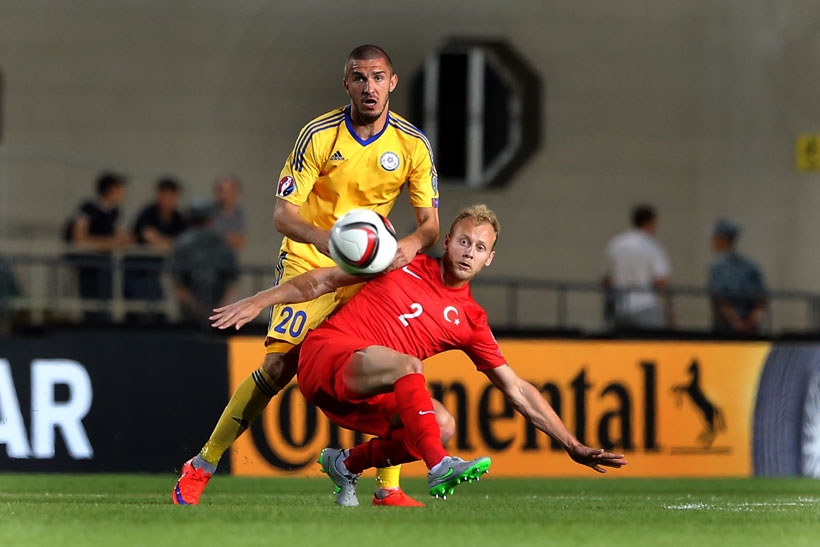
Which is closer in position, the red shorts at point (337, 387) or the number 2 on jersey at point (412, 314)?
the red shorts at point (337, 387)

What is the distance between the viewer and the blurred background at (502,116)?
18.1 metres

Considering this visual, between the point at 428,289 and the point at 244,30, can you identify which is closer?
the point at 428,289

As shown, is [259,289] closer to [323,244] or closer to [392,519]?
[323,244]

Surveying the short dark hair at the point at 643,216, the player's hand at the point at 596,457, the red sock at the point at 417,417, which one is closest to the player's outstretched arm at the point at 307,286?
the red sock at the point at 417,417

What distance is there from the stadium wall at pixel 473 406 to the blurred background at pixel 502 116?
3.58m

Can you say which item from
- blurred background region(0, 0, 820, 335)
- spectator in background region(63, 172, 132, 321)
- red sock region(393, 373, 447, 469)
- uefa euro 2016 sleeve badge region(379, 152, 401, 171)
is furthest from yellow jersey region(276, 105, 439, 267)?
blurred background region(0, 0, 820, 335)

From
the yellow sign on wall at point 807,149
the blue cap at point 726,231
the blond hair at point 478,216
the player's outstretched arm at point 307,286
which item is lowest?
the player's outstretched arm at point 307,286

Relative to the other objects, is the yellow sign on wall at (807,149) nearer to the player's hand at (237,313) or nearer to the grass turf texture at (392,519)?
the grass turf texture at (392,519)

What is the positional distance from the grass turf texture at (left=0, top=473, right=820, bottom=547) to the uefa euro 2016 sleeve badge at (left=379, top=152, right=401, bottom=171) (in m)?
1.65

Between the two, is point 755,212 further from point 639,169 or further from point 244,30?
point 244,30

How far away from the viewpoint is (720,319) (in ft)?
49.9

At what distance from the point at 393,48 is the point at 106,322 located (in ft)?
23.2

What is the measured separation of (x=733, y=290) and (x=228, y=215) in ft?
15.3

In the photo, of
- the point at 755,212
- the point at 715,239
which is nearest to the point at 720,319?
the point at 715,239
